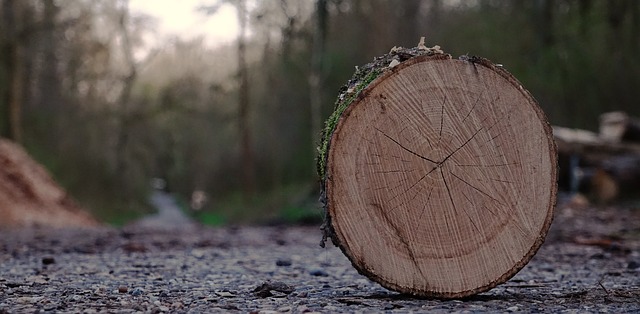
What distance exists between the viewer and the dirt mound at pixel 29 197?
465 inches

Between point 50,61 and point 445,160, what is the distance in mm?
20287

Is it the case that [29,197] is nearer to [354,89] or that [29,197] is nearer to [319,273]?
[319,273]

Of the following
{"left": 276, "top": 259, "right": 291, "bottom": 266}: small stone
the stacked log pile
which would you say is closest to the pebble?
{"left": 276, "top": 259, "right": 291, "bottom": 266}: small stone

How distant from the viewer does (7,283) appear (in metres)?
4.08

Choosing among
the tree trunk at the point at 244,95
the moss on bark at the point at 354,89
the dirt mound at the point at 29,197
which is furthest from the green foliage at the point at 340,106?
the tree trunk at the point at 244,95

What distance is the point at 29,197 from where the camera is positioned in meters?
12.9

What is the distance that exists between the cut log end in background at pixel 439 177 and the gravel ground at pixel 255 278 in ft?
0.70

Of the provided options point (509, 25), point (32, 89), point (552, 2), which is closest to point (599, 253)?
point (552, 2)

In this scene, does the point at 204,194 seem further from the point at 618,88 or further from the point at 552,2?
the point at 552,2

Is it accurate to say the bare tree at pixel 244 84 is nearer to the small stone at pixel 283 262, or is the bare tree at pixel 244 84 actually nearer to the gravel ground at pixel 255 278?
the gravel ground at pixel 255 278

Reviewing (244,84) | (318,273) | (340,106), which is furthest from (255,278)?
(244,84)

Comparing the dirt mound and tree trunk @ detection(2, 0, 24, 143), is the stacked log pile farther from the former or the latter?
tree trunk @ detection(2, 0, 24, 143)

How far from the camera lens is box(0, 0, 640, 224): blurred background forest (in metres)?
15.1

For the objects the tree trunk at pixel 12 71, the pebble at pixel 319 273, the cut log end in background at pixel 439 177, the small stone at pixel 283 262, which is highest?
the tree trunk at pixel 12 71
